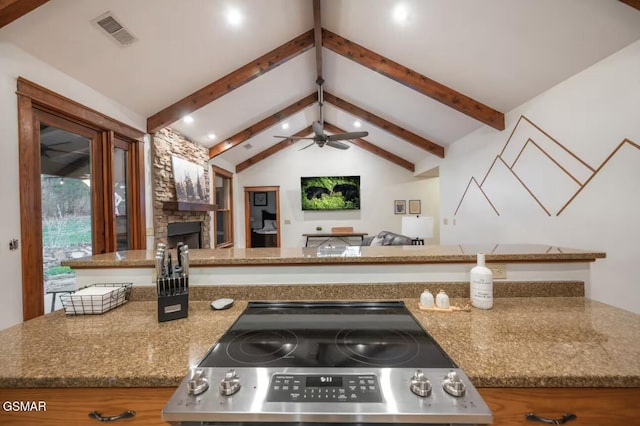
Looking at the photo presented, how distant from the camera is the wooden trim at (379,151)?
684cm

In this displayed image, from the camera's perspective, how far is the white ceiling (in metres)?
2.07

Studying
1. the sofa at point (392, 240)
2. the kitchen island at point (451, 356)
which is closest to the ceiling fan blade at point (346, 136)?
the sofa at point (392, 240)

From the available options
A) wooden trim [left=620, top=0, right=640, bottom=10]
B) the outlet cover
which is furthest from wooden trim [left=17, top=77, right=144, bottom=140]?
wooden trim [left=620, top=0, right=640, bottom=10]

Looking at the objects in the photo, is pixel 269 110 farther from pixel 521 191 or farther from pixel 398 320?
pixel 398 320

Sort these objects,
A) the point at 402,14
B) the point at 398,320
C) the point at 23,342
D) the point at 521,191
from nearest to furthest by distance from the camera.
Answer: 1. the point at 23,342
2. the point at 398,320
3. the point at 402,14
4. the point at 521,191

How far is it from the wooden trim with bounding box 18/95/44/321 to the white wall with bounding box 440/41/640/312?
452 centimetres

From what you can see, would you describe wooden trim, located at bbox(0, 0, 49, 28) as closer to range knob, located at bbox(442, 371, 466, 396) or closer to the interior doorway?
range knob, located at bbox(442, 371, 466, 396)

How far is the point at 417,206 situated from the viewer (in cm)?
712

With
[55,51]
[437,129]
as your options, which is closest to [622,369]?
[55,51]

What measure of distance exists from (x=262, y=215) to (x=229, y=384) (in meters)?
7.01

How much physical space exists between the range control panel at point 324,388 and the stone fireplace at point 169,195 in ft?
12.1

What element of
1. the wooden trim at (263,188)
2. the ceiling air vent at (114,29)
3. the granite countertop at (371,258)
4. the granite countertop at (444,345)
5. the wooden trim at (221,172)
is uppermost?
the ceiling air vent at (114,29)

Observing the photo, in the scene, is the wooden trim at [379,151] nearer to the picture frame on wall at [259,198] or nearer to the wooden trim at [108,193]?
the picture frame on wall at [259,198]

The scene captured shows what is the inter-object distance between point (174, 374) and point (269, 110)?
4892 mm
